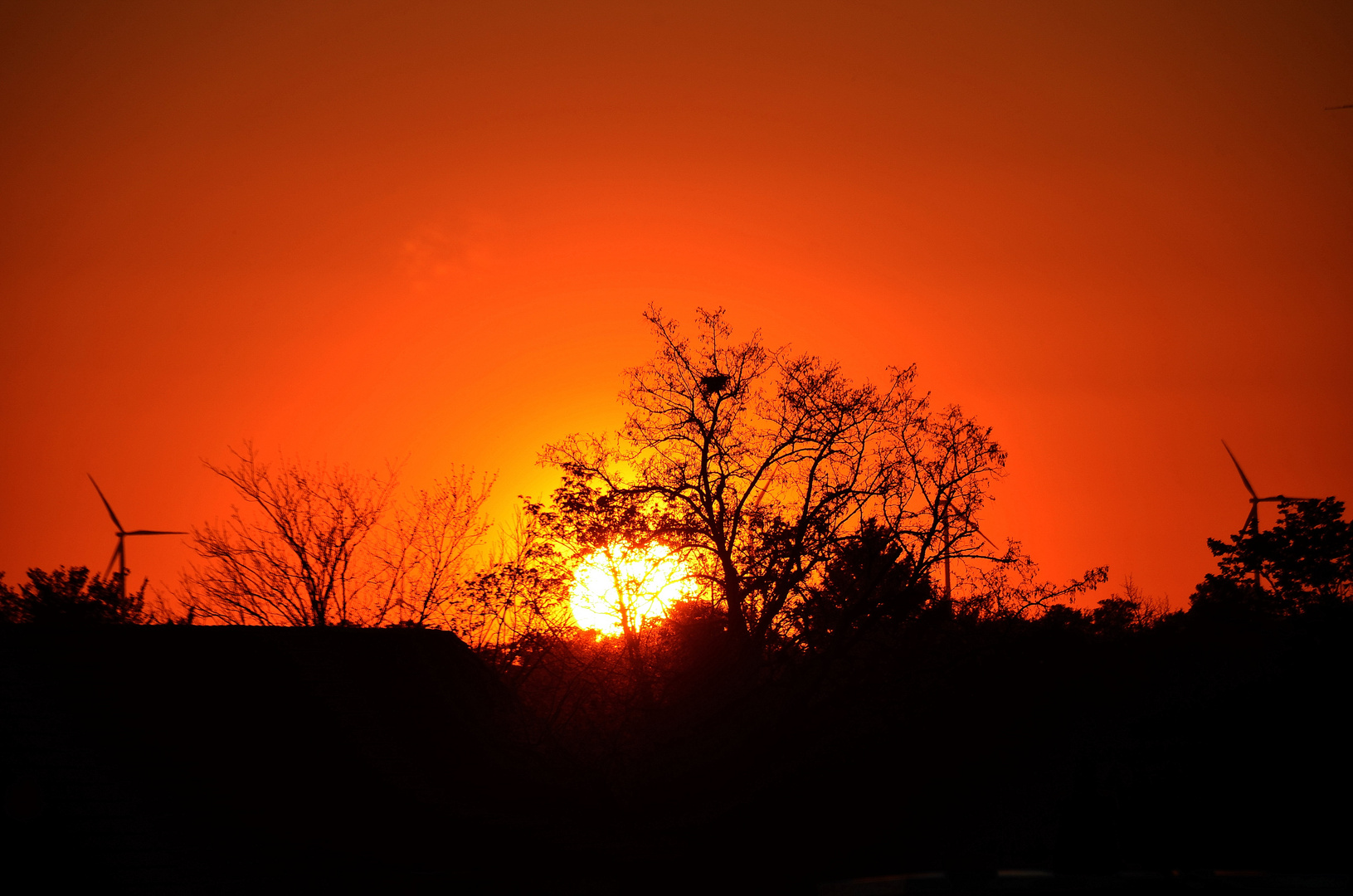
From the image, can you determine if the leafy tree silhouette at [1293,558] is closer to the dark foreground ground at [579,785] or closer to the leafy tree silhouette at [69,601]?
the dark foreground ground at [579,785]

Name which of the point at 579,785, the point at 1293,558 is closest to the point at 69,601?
the point at 579,785

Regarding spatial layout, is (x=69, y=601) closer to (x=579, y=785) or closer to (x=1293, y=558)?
(x=579, y=785)

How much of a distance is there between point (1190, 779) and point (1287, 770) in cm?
146

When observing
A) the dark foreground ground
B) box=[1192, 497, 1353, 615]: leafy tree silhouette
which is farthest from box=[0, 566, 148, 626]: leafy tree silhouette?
box=[1192, 497, 1353, 615]: leafy tree silhouette

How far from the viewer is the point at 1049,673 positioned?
36875 millimetres

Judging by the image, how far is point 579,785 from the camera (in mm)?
23953

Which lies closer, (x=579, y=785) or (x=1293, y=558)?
(x=579, y=785)

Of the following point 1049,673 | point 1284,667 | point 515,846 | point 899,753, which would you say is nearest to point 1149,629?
point 1049,673

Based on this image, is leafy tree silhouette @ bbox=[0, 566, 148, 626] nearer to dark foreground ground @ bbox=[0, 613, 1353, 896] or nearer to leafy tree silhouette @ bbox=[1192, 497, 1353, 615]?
dark foreground ground @ bbox=[0, 613, 1353, 896]

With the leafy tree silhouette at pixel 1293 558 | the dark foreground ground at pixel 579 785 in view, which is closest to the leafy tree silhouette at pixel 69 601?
the dark foreground ground at pixel 579 785

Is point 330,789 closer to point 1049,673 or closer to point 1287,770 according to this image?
point 1287,770

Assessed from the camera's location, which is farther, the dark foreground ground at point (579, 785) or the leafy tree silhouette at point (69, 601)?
the leafy tree silhouette at point (69, 601)

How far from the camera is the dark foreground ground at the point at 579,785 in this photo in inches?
546

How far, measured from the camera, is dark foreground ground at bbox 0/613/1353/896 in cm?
1388
